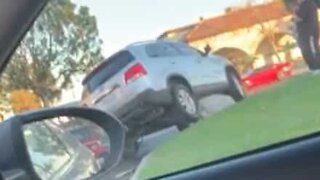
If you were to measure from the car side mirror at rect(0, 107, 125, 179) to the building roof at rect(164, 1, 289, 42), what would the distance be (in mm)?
338

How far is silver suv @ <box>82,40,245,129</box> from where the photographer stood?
7.13 ft

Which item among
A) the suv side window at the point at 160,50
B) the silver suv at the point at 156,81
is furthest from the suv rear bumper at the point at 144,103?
the suv side window at the point at 160,50

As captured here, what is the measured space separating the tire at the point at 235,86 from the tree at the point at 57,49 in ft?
1.25

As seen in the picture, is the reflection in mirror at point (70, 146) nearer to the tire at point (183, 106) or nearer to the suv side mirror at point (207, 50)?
the tire at point (183, 106)

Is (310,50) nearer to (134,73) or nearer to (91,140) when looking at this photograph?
(134,73)

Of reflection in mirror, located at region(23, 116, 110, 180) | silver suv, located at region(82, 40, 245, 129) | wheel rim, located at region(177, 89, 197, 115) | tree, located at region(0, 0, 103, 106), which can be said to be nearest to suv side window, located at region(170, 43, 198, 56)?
silver suv, located at region(82, 40, 245, 129)

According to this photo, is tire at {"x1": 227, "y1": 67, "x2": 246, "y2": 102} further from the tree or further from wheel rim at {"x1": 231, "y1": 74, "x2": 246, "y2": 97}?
the tree

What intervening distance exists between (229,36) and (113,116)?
1.34 ft

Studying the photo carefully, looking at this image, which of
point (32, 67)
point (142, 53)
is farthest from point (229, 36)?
point (32, 67)

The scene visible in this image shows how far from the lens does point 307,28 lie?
2.19 metres

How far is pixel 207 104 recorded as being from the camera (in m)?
2.26

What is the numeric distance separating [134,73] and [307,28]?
0.51 metres

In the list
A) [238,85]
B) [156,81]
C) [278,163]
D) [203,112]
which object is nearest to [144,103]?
[156,81]

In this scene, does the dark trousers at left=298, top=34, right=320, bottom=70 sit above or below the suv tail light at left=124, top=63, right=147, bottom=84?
below
